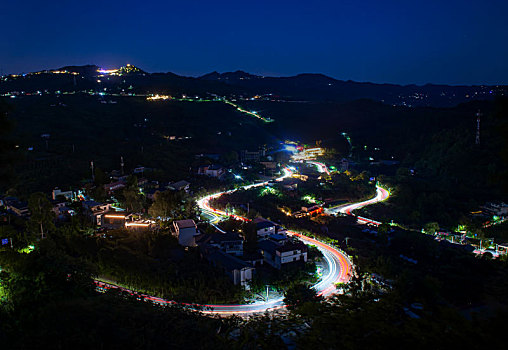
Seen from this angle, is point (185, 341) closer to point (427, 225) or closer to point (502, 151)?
point (502, 151)

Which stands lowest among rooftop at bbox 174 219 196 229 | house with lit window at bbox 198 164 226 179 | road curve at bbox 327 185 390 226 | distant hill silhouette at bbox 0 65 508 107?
road curve at bbox 327 185 390 226

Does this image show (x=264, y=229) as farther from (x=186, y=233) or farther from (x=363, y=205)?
(x=363, y=205)

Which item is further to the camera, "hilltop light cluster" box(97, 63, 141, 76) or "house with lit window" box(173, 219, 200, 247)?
"hilltop light cluster" box(97, 63, 141, 76)

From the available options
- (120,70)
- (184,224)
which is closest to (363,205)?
(184,224)

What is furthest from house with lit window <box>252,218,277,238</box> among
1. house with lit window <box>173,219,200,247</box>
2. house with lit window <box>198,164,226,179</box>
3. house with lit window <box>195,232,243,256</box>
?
house with lit window <box>198,164,226,179</box>

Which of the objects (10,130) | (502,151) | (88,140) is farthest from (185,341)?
(88,140)

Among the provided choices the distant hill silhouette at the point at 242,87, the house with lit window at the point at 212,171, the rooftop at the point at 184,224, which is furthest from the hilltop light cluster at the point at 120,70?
the rooftop at the point at 184,224

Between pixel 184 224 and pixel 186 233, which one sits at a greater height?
pixel 184 224

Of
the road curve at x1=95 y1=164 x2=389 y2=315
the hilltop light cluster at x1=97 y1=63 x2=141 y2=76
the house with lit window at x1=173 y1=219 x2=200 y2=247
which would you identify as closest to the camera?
the road curve at x1=95 y1=164 x2=389 y2=315

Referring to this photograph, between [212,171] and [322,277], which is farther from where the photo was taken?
[212,171]

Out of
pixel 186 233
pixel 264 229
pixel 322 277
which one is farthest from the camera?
pixel 264 229

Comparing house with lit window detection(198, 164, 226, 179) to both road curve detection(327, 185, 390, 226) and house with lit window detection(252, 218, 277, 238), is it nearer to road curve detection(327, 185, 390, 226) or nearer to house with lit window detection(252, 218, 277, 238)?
road curve detection(327, 185, 390, 226)

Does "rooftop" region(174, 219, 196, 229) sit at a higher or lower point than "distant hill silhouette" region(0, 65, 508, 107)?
lower
